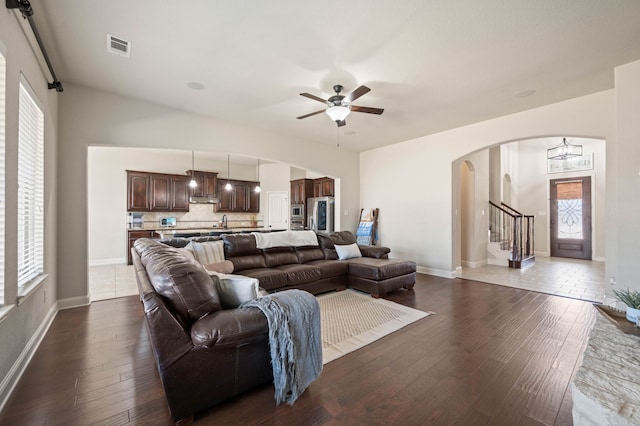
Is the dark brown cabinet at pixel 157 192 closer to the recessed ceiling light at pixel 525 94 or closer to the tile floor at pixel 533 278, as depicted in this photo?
the tile floor at pixel 533 278

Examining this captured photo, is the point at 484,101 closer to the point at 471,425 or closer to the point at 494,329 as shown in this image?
the point at 494,329

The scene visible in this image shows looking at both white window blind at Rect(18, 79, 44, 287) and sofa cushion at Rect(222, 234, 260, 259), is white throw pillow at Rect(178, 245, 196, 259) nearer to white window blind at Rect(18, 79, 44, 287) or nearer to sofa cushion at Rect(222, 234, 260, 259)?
sofa cushion at Rect(222, 234, 260, 259)

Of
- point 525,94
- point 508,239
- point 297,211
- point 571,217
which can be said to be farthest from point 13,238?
point 571,217

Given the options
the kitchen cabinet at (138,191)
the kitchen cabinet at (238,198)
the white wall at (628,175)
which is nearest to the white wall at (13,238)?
the kitchen cabinet at (138,191)

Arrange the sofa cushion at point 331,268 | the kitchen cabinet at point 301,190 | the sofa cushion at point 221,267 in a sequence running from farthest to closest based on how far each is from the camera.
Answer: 1. the kitchen cabinet at point 301,190
2. the sofa cushion at point 331,268
3. the sofa cushion at point 221,267

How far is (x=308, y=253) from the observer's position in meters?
4.62

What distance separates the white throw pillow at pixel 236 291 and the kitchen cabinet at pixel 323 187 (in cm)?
631

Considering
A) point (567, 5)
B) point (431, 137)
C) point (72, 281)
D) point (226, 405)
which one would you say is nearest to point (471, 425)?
point (226, 405)

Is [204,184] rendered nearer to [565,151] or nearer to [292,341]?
[292,341]

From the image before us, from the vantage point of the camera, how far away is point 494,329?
292 cm

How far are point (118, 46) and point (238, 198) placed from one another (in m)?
6.22

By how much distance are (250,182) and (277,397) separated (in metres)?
7.87

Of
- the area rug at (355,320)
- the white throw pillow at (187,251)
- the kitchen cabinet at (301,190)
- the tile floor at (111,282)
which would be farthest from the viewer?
the kitchen cabinet at (301,190)

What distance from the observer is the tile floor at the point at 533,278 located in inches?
169
